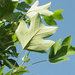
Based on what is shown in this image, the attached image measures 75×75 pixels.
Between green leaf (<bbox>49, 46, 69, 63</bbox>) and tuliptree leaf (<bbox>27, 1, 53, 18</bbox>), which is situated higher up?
tuliptree leaf (<bbox>27, 1, 53, 18</bbox>)

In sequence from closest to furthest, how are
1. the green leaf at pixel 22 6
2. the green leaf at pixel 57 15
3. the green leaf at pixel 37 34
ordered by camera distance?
the green leaf at pixel 37 34, the green leaf at pixel 57 15, the green leaf at pixel 22 6

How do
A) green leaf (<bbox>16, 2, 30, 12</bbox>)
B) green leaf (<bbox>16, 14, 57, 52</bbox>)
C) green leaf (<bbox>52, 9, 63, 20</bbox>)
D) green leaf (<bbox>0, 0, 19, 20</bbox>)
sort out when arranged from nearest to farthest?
1. green leaf (<bbox>16, 14, 57, 52</bbox>)
2. green leaf (<bbox>0, 0, 19, 20</bbox>)
3. green leaf (<bbox>52, 9, 63, 20</bbox>)
4. green leaf (<bbox>16, 2, 30, 12</bbox>)

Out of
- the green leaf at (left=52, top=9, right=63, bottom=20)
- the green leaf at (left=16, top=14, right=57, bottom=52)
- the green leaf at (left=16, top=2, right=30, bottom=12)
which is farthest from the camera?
the green leaf at (left=16, top=2, right=30, bottom=12)

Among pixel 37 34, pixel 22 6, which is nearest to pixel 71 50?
pixel 37 34

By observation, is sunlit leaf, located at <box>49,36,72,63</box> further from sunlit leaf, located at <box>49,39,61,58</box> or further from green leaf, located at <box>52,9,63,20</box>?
green leaf, located at <box>52,9,63,20</box>

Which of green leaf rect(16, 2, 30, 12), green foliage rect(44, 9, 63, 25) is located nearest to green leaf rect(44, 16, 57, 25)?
green foliage rect(44, 9, 63, 25)

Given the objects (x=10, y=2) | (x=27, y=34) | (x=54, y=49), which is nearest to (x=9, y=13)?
(x=10, y=2)

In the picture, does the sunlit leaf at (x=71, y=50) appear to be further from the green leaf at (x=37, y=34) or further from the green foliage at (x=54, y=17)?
the green foliage at (x=54, y=17)

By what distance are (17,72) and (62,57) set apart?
221 mm

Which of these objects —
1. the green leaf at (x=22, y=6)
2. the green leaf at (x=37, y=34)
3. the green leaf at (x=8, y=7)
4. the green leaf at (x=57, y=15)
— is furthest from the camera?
the green leaf at (x=22, y=6)

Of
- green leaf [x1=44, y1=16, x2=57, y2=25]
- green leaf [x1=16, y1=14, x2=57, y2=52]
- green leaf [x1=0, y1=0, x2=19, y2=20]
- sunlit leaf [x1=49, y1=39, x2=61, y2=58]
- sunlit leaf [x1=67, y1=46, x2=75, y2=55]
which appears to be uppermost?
green leaf [x1=0, y1=0, x2=19, y2=20]

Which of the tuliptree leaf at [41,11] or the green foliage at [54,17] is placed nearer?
the tuliptree leaf at [41,11]

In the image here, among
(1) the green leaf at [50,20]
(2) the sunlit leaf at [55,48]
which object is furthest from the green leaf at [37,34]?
(1) the green leaf at [50,20]

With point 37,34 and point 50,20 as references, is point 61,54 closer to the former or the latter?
point 37,34
